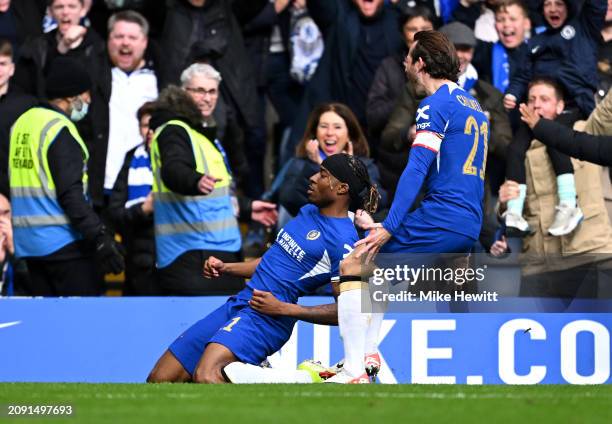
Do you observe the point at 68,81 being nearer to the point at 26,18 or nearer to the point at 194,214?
the point at 194,214

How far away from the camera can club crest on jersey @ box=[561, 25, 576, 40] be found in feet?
40.7

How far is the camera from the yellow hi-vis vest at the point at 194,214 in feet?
36.9

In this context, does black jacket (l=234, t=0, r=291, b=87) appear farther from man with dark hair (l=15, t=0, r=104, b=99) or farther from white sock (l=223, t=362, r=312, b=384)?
white sock (l=223, t=362, r=312, b=384)

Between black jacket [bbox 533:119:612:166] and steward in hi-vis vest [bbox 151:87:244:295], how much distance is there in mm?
2453

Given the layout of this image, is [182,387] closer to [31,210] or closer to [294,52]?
[31,210]

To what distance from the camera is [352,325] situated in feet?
28.6

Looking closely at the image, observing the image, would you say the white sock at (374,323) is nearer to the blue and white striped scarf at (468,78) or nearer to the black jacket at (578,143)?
the black jacket at (578,143)

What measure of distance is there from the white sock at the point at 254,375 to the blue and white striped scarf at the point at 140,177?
326cm

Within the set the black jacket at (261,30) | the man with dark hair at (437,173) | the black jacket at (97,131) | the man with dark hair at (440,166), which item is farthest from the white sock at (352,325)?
the black jacket at (261,30)

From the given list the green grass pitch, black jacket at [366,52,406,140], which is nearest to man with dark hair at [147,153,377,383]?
the green grass pitch

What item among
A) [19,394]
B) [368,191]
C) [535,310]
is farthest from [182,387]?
[535,310]

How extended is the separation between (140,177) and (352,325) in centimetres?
387

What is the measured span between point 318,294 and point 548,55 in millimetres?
2754

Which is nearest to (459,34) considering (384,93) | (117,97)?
(384,93)
